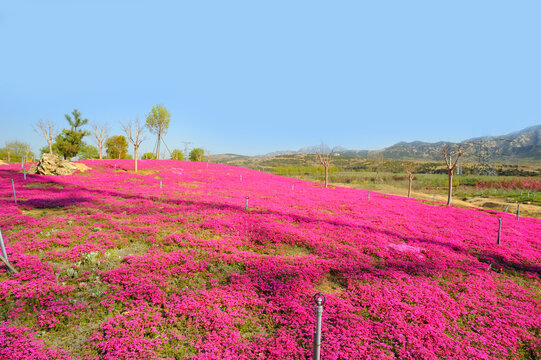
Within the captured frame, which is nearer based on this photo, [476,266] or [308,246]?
[476,266]

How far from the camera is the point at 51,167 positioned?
25031 mm

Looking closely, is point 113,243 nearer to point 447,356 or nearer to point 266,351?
point 266,351

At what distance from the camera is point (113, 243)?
27.0 feet

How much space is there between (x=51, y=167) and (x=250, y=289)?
31.3 m

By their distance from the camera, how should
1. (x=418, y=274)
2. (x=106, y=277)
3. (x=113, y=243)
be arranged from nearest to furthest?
(x=106, y=277) → (x=418, y=274) → (x=113, y=243)

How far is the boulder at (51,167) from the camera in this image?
2450 centimetres

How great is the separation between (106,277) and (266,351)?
16.3 feet

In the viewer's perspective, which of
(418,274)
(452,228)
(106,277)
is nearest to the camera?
(106,277)

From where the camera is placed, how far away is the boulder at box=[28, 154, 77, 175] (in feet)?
80.4

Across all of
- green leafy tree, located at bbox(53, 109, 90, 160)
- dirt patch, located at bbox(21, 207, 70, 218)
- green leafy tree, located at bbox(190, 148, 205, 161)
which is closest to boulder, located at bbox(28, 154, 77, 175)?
dirt patch, located at bbox(21, 207, 70, 218)

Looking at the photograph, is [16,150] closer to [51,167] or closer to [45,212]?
[51,167]

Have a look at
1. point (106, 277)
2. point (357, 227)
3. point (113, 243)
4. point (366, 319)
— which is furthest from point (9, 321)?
point (357, 227)

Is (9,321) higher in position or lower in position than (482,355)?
higher

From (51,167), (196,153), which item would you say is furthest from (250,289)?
(196,153)
